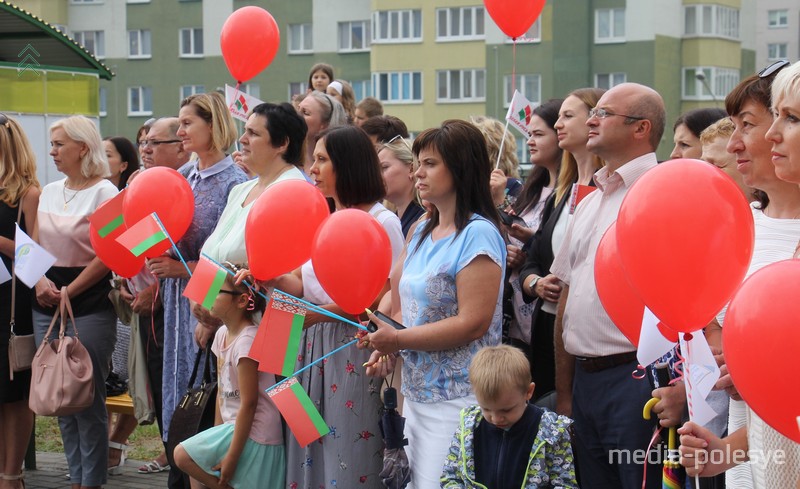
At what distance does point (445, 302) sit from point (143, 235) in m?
1.84

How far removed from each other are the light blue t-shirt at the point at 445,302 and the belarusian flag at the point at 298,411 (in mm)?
481

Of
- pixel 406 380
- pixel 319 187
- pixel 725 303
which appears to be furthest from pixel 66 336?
pixel 725 303

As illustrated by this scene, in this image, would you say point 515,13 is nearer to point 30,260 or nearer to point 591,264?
point 591,264

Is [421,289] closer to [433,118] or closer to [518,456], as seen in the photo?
[518,456]

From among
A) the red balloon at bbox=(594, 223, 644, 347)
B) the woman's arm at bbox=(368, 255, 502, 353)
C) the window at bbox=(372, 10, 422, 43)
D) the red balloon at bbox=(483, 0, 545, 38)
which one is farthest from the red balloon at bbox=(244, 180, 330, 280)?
the window at bbox=(372, 10, 422, 43)

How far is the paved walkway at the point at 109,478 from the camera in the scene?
705 centimetres

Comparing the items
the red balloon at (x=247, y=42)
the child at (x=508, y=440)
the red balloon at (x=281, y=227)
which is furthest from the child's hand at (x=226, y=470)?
the red balloon at (x=247, y=42)

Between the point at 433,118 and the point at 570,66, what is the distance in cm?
653

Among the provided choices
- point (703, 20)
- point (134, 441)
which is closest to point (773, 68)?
point (134, 441)

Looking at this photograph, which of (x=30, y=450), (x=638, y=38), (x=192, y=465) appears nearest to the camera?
(x=192, y=465)

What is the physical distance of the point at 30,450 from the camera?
7453 millimetres

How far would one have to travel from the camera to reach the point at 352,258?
4324 millimetres

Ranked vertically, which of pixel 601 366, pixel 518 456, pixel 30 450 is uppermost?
pixel 601 366

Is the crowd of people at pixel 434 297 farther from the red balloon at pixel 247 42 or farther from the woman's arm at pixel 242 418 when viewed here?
the red balloon at pixel 247 42
